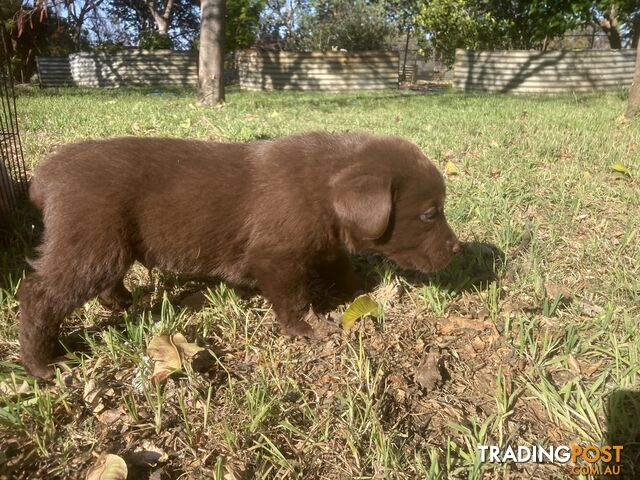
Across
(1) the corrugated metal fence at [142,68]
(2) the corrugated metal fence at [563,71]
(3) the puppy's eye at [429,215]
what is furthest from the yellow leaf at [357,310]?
(1) the corrugated metal fence at [142,68]

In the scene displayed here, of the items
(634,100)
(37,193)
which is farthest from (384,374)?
(634,100)

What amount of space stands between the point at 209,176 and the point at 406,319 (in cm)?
143

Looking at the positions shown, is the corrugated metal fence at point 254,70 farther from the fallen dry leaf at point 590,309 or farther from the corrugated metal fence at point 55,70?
the fallen dry leaf at point 590,309

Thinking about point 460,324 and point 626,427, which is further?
point 460,324

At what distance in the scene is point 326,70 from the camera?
1980 centimetres

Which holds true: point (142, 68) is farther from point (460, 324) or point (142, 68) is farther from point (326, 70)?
point (460, 324)

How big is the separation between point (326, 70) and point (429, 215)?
18.5 m

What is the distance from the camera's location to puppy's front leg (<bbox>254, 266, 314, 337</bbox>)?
→ 102 inches

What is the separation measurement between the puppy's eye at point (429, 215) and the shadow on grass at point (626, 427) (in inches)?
49.2

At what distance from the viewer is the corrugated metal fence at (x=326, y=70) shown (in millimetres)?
19734

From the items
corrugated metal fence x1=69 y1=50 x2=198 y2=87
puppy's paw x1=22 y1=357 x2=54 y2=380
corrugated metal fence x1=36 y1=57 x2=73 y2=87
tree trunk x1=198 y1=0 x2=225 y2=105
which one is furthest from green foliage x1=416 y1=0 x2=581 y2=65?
puppy's paw x1=22 y1=357 x2=54 y2=380

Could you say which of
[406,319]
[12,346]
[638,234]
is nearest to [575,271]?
[638,234]

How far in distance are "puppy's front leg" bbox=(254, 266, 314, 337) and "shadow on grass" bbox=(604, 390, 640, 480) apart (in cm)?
149

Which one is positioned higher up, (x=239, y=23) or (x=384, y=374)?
(x=239, y=23)
